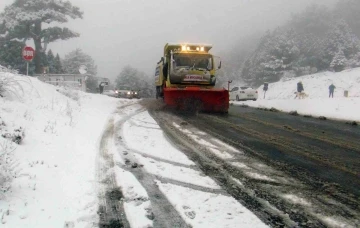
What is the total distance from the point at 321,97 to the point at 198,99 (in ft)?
97.0

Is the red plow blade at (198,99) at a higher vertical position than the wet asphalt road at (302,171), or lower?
higher

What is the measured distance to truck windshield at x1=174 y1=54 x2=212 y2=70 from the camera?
49.4 ft

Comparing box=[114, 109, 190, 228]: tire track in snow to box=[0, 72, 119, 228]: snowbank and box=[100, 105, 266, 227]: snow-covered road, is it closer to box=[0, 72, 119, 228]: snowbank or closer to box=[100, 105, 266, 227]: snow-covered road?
box=[100, 105, 266, 227]: snow-covered road

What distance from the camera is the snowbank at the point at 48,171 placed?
10.5 ft

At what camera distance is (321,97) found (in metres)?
38.5

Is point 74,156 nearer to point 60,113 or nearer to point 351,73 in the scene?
point 60,113

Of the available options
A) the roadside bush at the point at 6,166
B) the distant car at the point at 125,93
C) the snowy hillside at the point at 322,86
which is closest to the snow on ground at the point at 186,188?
the roadside bush at the point at 6,166

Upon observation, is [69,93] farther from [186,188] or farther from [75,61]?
[75,61]

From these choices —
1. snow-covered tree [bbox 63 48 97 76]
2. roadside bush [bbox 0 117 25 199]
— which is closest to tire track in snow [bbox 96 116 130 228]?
roadside bush [bbox 0 117 25 199]

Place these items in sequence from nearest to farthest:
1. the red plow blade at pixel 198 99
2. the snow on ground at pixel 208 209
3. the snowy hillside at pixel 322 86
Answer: the snow on ground at pixel 208 209, the red plow blade at pixel 198 99, the snowy hillside at pixel 322 86

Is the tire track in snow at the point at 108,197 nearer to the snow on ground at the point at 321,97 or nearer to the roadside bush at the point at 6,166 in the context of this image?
the roadside bush at the point at 6,166

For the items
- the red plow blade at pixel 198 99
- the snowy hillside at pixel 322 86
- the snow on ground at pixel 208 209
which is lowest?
the snow on ground at pixel 208 209

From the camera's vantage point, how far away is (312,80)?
44.4 m

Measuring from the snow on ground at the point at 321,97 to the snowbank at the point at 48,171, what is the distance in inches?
429
